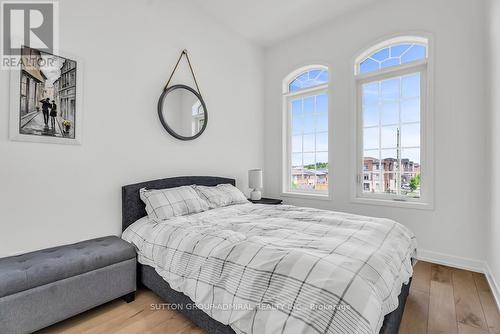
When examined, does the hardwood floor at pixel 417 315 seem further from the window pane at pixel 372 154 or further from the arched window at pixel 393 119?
the window pane at pixel 372 154

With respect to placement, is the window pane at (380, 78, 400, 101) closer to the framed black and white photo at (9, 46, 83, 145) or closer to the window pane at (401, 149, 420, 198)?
the window pane at (401, 149, 420, 198)

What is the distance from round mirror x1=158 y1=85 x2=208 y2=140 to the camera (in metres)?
2.79

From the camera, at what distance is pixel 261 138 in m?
4.25

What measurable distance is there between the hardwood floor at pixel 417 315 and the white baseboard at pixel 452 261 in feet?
1.02

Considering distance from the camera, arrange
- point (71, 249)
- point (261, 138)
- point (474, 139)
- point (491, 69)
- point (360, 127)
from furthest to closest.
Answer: point (261, 138) → point (360, 127) → point (474, 139) → point (491, 69) → point (71, 249)

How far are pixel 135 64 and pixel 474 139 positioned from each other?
3.58 metres

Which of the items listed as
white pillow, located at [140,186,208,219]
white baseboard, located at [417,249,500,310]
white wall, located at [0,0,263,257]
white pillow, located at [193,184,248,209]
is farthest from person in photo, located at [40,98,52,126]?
white baseboard, located at [417,249,500,310]

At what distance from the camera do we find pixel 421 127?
289cm

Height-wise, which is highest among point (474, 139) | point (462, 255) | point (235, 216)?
point (474, 139)

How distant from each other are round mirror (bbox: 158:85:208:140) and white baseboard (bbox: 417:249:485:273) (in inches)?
120

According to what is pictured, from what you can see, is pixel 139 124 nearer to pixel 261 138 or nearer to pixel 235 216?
pixel 235 216

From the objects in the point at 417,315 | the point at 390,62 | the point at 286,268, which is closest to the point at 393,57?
the point at 390,62

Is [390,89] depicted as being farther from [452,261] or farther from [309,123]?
[452,261]

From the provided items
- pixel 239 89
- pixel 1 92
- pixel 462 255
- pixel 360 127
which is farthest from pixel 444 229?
pixel 1 92
